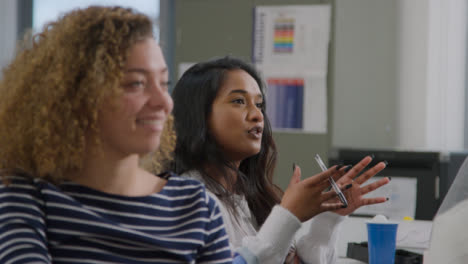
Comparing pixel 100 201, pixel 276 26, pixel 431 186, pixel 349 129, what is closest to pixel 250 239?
pixel 100 201

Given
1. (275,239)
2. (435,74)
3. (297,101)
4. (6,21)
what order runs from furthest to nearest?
(6,21), (435,74), (297,101), (275,239)

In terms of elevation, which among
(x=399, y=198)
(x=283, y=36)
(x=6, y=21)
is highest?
(x=6, y=21)

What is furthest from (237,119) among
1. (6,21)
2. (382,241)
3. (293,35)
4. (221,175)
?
(6,21)

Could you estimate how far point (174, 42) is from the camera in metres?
3.39

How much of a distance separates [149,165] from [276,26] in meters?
2.39

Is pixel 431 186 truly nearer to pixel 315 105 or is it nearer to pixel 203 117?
pixel 315 105

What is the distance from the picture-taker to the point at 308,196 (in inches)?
47.4

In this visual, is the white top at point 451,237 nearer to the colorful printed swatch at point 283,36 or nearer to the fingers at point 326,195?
the fingers at point 326,195

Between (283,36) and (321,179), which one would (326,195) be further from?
(283,36)

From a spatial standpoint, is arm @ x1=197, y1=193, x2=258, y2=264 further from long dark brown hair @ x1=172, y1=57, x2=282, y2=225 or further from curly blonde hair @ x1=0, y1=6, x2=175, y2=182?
long dark brown hair @ x1=172, y1=57, x2=282, y2=225

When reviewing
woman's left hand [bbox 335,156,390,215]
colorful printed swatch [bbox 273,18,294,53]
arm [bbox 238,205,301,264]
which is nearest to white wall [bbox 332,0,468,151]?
colorful printed swatch [bbox 273,18,294,53]

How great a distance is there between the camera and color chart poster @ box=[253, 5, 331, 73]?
318 cm

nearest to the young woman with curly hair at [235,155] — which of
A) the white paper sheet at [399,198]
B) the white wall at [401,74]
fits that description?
the white paper sheet at [399,198]

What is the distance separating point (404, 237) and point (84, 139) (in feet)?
3.40
